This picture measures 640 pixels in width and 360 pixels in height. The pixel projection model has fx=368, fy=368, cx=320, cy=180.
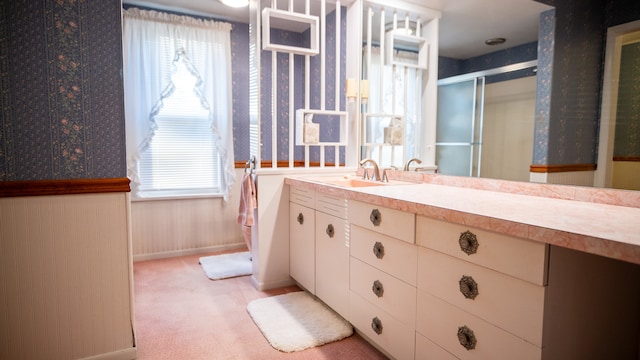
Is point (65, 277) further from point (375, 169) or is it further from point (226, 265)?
point (375, 169)

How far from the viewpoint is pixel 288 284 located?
2863 millimetres

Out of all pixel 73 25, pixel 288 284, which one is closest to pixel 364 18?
pixel 73 25

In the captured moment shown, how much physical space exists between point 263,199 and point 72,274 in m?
1.27

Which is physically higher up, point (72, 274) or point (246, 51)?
point (246, 51)

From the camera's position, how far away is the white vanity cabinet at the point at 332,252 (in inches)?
82.8

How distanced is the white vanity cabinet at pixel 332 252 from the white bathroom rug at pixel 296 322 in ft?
0.30

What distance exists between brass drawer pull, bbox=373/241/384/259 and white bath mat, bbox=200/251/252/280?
5.48 feet

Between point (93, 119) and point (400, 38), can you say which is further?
point (400, 38)

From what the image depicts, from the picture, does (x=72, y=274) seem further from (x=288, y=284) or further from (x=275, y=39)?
(x=275, y=39)

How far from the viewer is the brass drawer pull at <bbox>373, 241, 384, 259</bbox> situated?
5.84 feet

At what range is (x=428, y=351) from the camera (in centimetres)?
150

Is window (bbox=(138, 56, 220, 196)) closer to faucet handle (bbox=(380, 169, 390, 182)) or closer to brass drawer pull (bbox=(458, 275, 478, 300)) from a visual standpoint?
Result: faucet handle (bbox=(380, 169, 390, 182))

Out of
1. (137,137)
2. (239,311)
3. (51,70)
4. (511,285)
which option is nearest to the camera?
(511,285)

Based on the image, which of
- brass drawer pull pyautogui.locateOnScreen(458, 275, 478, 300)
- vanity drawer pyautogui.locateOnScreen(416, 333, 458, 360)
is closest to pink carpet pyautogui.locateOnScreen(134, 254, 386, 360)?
vanity drawer pyautogui.locateOnScreen(416, 333, 458, 360)
